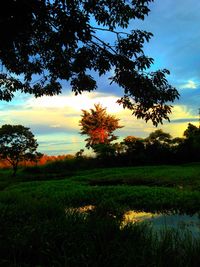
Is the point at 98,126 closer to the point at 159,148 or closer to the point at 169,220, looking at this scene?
the point at 159,148

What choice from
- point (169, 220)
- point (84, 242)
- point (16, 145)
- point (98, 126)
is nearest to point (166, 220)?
point (169, 220)

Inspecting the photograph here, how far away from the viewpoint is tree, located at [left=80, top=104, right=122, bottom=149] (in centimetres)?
5669

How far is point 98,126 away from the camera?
5700 cm

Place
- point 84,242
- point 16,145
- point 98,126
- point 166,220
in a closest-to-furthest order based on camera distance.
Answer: point 84,242 < point 166,220 < point 16,145 < point 98,126

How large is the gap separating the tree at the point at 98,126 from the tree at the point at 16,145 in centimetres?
2232

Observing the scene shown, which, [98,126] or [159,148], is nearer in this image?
[159,148]

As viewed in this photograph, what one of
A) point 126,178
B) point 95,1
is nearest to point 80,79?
point 95,1

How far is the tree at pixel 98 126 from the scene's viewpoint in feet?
186

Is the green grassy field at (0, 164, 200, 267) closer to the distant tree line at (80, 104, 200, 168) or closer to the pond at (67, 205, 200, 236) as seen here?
the pond at (67, 205, 200, 236)

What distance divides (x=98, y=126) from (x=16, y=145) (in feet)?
80.1

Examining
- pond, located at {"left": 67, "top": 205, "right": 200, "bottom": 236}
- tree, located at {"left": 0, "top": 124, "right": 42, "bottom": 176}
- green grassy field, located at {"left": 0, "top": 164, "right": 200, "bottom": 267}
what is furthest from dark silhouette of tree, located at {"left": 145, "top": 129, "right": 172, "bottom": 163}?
green grassy field, located at {"left": 0, "top": 164, "right": 200, "bottom": 267}

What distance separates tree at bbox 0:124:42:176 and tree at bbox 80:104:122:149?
22.3 m

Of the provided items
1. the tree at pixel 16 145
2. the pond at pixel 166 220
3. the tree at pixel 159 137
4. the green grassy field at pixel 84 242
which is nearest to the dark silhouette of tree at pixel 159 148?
the tree at pixel 159 137

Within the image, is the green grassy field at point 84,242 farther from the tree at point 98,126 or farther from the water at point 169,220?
the tree at point 98,126
